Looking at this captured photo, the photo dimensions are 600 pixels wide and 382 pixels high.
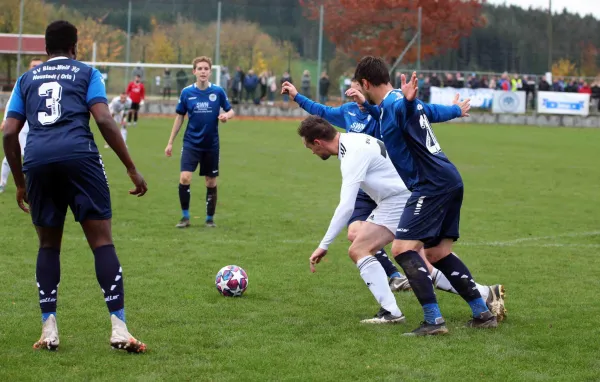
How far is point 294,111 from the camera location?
4081 cm

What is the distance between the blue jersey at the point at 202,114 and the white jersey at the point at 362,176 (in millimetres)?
5203

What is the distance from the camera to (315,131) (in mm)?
6441

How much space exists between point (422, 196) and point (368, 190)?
619mm

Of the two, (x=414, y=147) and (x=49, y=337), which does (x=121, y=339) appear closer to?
(x=49, y=337)

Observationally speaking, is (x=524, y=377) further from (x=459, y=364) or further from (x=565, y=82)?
(x=565, y=82)

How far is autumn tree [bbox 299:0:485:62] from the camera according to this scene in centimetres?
4906

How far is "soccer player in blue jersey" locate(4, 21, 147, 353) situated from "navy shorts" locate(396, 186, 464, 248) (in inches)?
72.9

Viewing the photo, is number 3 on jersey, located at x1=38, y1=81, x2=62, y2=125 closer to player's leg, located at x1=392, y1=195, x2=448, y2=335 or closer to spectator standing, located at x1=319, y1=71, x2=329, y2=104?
player's leg, located at x1=392, y1=195, x2=448, y2=335

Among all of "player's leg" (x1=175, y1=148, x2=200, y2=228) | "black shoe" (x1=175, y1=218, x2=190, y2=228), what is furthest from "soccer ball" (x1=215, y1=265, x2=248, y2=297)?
"player's leg" (x1=175, y1=148, x2=200, y2=228)

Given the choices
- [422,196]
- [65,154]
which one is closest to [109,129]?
[65,154]

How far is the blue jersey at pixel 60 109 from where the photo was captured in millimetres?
5344

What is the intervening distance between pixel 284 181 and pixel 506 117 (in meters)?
24.6

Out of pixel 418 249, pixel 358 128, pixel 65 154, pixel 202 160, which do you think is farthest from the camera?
pixel 202 160

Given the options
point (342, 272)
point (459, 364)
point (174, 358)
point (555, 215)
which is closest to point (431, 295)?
point (459, 364)
